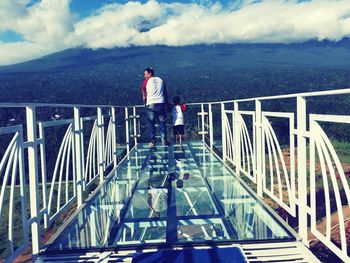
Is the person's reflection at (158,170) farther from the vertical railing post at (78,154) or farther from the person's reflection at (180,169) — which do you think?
the vertical railing post at (78,154)

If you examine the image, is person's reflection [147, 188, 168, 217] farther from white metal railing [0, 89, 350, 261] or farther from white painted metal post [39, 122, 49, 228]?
white painted metal post [39, 122, 49, 228]

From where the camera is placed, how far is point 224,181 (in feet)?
13.1

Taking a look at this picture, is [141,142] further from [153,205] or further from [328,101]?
[328,101]

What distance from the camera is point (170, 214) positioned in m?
2.94

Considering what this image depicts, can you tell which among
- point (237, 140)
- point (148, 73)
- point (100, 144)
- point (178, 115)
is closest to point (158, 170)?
point (100, 144)

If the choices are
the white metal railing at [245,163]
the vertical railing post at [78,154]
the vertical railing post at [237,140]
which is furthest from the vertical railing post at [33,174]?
the vertical railing post at [237,140]

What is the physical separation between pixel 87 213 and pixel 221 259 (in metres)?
1.36

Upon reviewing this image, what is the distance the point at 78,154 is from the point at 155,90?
7.84 feet

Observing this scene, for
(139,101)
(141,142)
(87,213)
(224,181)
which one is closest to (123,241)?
(87,213)

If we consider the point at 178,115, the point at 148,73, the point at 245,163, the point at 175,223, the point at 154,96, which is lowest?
the point at 175,223

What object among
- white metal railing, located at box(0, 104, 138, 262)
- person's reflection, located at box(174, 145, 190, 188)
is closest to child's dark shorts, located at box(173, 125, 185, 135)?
person's reflection, located at box(174, 145, 190, 188)

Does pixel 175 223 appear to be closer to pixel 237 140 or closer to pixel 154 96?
pixel 237 140

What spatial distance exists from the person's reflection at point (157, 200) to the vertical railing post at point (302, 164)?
1054 millimetres

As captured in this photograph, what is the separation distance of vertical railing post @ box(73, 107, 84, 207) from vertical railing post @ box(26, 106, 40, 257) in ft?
2.93
